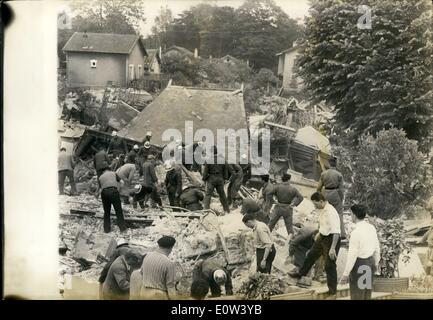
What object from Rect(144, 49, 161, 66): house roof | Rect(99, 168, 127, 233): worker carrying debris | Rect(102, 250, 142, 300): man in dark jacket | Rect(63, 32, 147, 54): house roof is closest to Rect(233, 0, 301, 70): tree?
Rect(144, 49, 161, 66): house roof

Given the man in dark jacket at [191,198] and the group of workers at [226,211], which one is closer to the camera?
the group of workers at [226,211]

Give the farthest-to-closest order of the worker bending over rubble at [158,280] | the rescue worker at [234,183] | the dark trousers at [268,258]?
the rescue worker at [234,183], the dark trousers at [268,258], the worker bending over rubble at [158,280]

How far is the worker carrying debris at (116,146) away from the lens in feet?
21.4

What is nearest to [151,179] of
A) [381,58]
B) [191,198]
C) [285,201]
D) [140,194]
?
[140,194]

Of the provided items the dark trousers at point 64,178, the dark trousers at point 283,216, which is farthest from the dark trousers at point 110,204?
the dark trousers at point 283,216

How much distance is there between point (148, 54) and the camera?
653 cm

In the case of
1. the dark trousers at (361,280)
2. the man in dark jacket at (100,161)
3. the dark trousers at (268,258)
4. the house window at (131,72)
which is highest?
the house window at (131,72)

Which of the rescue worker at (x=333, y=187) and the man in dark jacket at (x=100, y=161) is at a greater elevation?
the man in dark jacket at (x=100, y=161)

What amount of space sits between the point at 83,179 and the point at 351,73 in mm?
2833

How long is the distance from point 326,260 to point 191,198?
4.70ft

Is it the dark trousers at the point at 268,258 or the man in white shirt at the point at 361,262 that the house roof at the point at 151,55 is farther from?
the man in white shirt at the point at 361,262

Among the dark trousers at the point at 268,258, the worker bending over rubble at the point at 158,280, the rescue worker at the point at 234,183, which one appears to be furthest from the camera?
the rescue worker at the point at 234,183

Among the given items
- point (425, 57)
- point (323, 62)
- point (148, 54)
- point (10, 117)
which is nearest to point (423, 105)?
point (425, 57)

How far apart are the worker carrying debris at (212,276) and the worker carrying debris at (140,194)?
0.82 m
